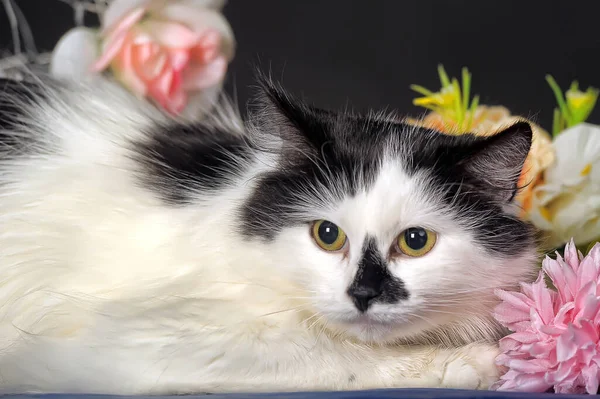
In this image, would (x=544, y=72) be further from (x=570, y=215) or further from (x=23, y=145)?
(x=23, y=145)

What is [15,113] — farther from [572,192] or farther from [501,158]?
[572,192]

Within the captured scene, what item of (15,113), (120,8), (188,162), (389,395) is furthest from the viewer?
(120,8)

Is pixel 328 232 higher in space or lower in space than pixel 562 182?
lower

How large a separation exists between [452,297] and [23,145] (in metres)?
0.86

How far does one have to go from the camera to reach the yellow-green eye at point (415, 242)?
1.09 meters

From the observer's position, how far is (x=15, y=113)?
147 centimetres

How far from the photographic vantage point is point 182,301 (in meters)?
1.13

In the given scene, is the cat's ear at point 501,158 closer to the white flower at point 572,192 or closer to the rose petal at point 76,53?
the white flower at point 572,192

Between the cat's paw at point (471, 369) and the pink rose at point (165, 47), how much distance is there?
108 centimetres

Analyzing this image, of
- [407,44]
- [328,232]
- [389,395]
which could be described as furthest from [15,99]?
[407,44]

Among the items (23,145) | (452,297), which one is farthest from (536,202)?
(23,145)

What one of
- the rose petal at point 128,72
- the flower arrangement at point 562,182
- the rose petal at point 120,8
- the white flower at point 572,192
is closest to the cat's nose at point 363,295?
the flower arrangement at point 562,182

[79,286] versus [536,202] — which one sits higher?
[536,202]

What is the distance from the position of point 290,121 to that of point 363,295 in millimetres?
307
